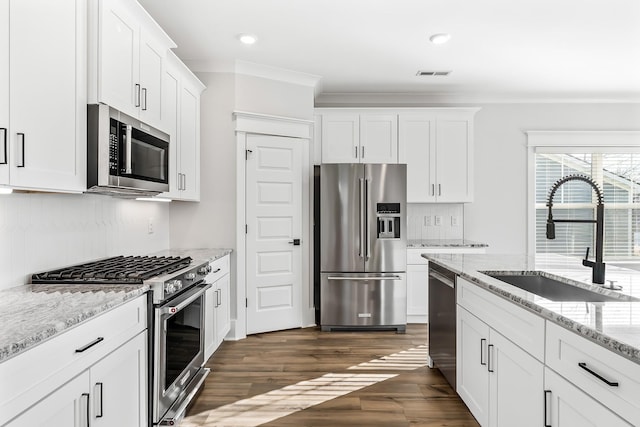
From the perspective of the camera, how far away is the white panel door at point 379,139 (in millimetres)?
4910

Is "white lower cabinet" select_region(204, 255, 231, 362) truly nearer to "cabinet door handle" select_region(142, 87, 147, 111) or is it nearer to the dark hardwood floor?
the dark hardwood floor

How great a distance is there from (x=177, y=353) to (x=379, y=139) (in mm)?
3357

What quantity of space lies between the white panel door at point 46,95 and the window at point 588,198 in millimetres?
5229

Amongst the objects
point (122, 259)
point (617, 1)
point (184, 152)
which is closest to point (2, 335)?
point (122, 259)

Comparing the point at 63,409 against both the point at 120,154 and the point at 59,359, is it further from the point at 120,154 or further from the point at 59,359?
the point at 120,154

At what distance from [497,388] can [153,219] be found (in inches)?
116

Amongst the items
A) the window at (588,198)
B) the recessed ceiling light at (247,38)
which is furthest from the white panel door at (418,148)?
the recessed ceiling light at (247,38)

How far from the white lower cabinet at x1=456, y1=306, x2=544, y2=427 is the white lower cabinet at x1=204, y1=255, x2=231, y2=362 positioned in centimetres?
178

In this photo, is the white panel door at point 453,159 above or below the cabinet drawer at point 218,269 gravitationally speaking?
above

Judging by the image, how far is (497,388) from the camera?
205cm

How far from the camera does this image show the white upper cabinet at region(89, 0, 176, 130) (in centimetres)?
204

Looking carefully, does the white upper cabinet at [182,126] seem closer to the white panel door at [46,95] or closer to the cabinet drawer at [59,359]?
the white panel door at [46,95]

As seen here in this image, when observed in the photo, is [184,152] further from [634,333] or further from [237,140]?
[634,333]

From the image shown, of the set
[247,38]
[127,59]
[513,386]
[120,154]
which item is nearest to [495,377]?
[513,386]
